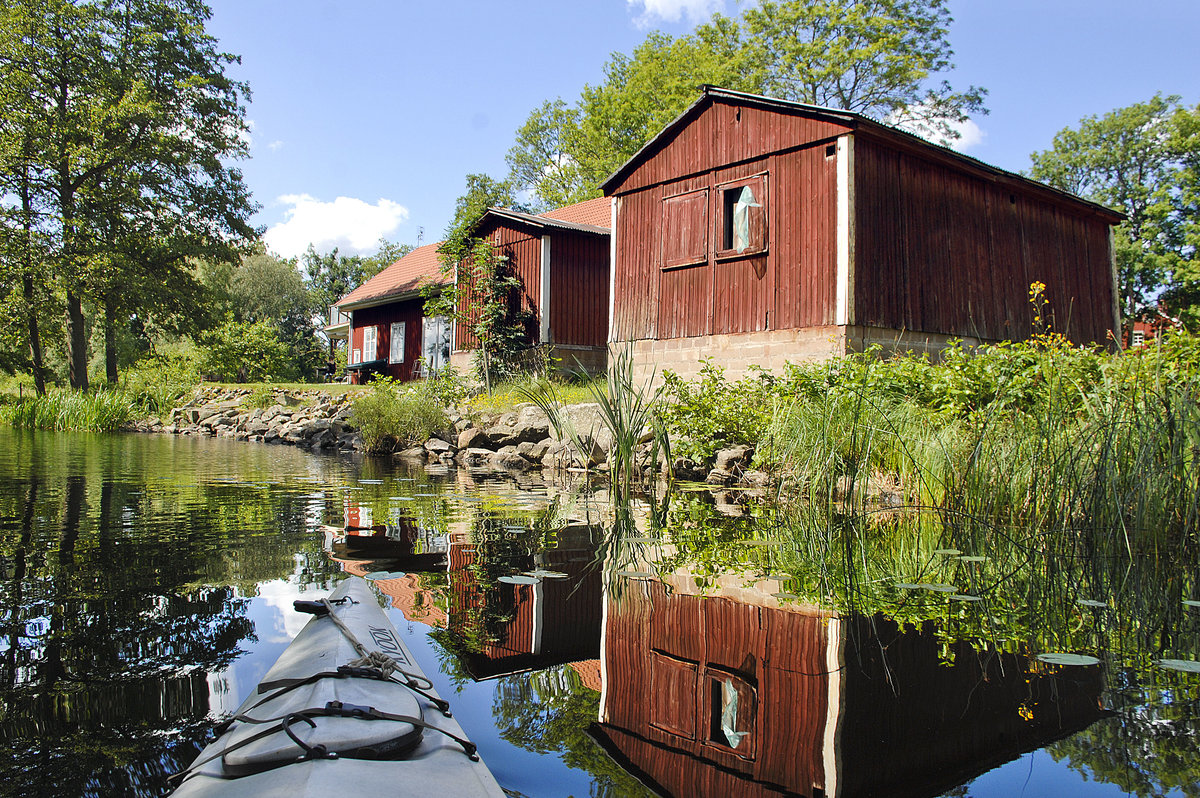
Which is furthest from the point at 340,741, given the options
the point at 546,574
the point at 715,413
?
the point at 715,413

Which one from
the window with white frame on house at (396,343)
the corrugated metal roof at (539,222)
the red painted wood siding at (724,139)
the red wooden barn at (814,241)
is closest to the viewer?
the red wooden barn at (814,241)

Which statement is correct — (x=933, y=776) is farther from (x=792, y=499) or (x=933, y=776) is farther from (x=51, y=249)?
(x=51, y=249)

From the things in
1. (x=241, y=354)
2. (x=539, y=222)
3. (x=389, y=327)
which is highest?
(x=539, y=222)

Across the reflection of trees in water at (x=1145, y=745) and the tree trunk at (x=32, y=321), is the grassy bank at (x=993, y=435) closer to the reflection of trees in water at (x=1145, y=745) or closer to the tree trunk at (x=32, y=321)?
the reflection of trees in water at (x=1145, y=745)

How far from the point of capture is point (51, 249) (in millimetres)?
23328

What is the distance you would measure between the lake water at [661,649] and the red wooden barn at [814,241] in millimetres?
6265

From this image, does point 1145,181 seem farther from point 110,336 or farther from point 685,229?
point 110,336

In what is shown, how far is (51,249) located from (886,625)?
26732mm

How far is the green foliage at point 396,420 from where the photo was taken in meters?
15.0

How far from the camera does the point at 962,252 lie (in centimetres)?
1258


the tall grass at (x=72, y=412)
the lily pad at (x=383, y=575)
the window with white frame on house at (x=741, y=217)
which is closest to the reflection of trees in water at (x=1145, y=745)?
the lily pad at (x=383, y=575)

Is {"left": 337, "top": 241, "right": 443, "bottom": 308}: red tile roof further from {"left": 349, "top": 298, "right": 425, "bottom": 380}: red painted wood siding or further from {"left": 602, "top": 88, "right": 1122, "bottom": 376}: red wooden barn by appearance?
{"left": 602, "top": 88, "right": 1122, "bottom": 376}: red wooden barn

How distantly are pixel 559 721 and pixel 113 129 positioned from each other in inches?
1015

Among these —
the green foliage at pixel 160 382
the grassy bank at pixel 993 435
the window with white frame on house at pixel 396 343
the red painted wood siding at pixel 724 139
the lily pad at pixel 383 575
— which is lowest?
the lily pad at pixel 383 575
